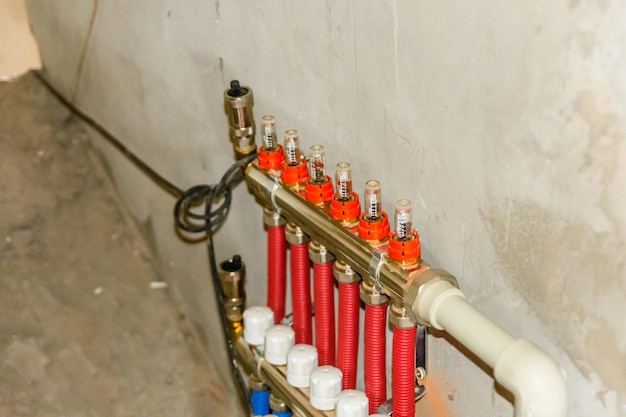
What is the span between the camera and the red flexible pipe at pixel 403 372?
89 centimetres

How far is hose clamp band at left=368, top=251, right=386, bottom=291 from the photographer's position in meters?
0.88

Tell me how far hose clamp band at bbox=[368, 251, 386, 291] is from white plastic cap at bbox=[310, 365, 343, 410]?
0.60ft

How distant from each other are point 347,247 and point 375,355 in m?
0.16

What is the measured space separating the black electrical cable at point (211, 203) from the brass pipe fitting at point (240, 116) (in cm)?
2

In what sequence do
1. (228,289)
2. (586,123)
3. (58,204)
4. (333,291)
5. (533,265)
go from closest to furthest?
(586,123) < (533,265) < (333,291) < (228,289) < (58,204)

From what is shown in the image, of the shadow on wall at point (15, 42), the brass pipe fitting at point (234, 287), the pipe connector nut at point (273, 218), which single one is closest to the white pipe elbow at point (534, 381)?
the pipe connector nut at point (273, 218)

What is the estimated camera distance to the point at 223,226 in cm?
141

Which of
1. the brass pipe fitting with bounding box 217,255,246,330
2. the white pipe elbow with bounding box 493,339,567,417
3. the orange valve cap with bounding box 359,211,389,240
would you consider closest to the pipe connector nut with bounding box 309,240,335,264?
the orange valve cap with bounding box 359,211,389,240

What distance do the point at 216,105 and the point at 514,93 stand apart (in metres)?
0.66

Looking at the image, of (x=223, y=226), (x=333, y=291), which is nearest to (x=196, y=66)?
(x=223, y=226)

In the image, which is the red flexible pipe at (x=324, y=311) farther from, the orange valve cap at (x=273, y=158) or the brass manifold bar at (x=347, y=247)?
the orange valve cap at (x=273, y=158)

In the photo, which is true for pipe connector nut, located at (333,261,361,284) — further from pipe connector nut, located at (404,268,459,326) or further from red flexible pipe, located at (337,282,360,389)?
pipe connector nut, located at (404,268,459,326)

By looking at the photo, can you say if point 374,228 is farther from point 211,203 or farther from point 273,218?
point 211,203

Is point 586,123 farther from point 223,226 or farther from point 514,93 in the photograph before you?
point 223,226
